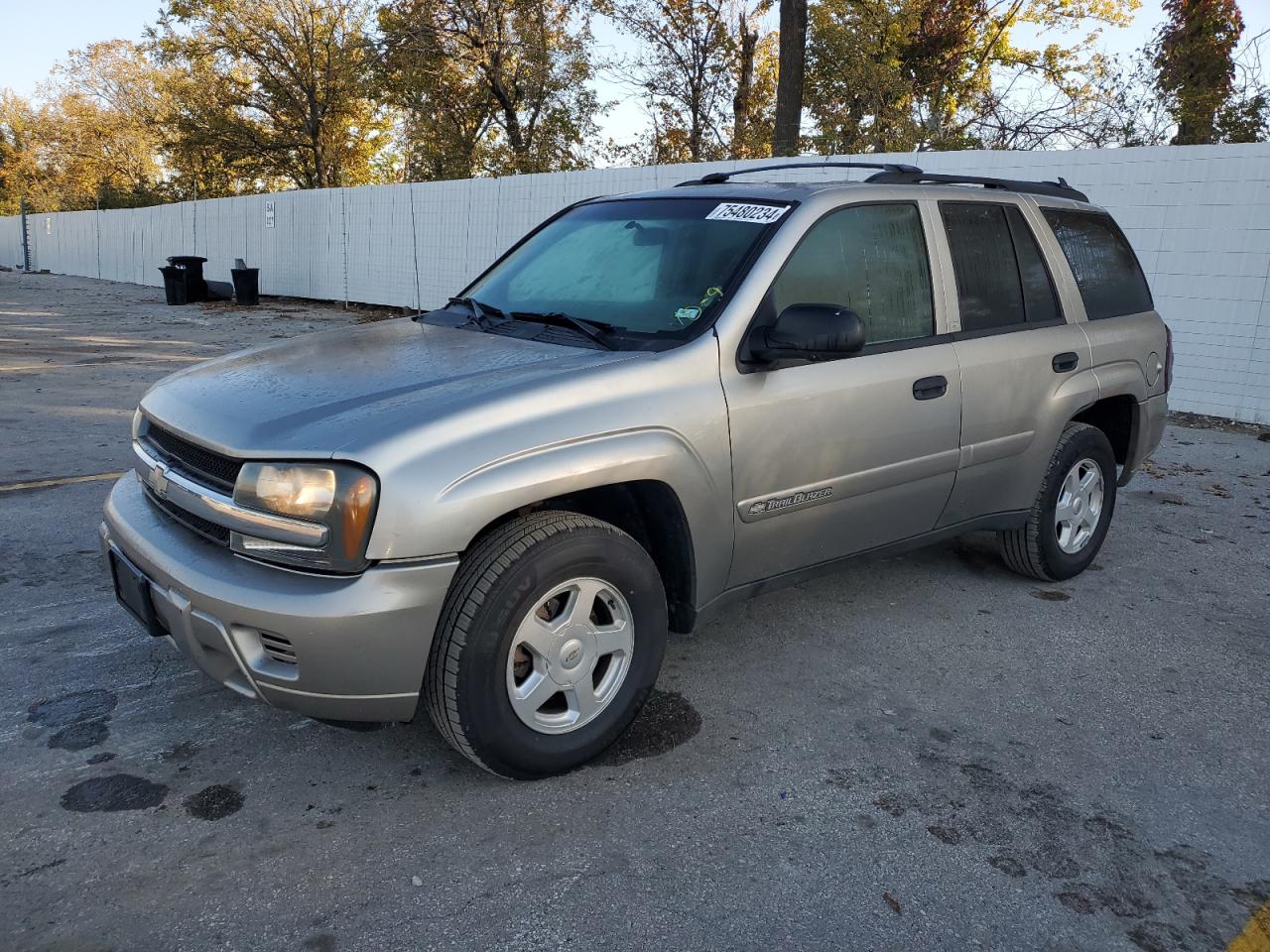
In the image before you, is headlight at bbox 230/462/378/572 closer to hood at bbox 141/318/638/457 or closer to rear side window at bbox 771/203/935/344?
hood at bbox 141/318/638/457

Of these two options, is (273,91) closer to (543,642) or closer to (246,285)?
(246,285)

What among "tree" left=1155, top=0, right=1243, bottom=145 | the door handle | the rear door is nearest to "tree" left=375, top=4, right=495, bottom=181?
"tree" left=1155, top=0, right=1243, bottom=145

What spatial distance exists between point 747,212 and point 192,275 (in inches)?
867

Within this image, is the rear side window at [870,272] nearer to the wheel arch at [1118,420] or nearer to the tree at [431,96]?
the wheel arch at [1118,420]

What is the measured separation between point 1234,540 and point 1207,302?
4.54 meters

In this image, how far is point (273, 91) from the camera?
125 feet

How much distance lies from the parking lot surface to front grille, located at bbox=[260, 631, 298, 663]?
50cm

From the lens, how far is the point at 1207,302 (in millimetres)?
9258

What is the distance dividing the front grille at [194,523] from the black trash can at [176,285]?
21.8 m

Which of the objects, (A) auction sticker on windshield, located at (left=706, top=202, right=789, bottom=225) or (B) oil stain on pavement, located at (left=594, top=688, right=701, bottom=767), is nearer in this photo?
(B) oil stain on pavement, located at (left=594, top=688, right=701, bottom=767)

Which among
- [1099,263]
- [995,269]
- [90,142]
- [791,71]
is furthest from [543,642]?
[90,142]

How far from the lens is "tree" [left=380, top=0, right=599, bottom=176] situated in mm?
Result: 29078

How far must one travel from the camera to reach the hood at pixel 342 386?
2.65 m

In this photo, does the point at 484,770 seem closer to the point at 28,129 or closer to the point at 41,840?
the point at 41,840
